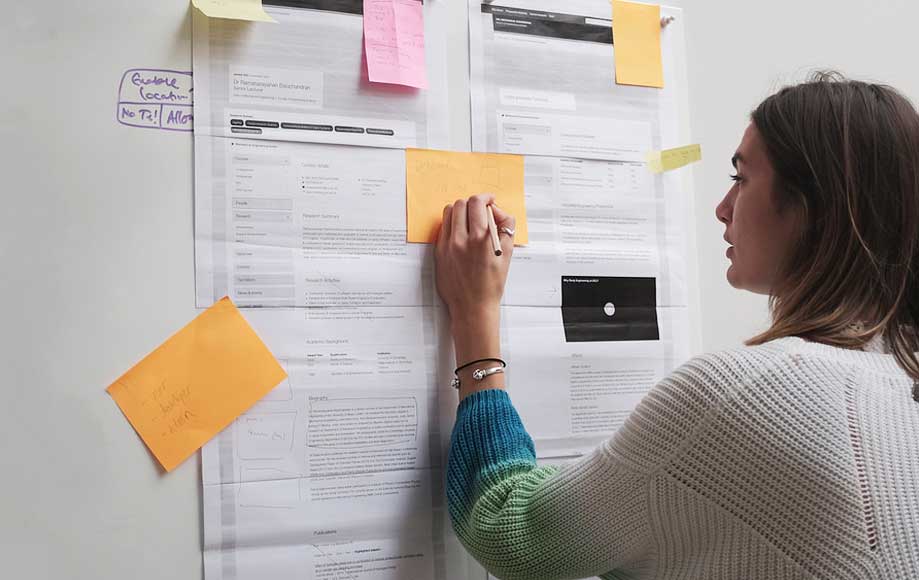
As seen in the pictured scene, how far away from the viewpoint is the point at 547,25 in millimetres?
1005

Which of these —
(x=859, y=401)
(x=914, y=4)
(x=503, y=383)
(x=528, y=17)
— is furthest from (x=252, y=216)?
(x=914, y=4)

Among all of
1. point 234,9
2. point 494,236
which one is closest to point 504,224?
point 494,236

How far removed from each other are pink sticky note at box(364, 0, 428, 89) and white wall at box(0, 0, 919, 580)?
201mm

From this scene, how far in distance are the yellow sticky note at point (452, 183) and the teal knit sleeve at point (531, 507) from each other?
232 millimetres

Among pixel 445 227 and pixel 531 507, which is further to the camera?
pixel 445 227

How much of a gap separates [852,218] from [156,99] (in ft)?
2.30

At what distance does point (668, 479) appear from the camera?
0.64 metres

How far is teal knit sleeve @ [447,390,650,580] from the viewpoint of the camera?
2.21 feet

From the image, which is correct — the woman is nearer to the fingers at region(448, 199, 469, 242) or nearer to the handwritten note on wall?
the fingers at region(448, 199, 469, 242)

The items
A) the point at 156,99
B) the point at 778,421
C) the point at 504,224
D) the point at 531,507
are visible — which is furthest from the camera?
the point at 504,224

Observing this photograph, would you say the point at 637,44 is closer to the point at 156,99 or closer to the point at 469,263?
the point at 469,263

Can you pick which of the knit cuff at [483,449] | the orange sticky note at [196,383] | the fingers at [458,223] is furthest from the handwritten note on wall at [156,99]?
the knit cuff at [483,449]

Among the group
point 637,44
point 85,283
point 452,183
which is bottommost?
point 85,283

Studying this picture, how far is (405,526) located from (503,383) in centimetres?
20
